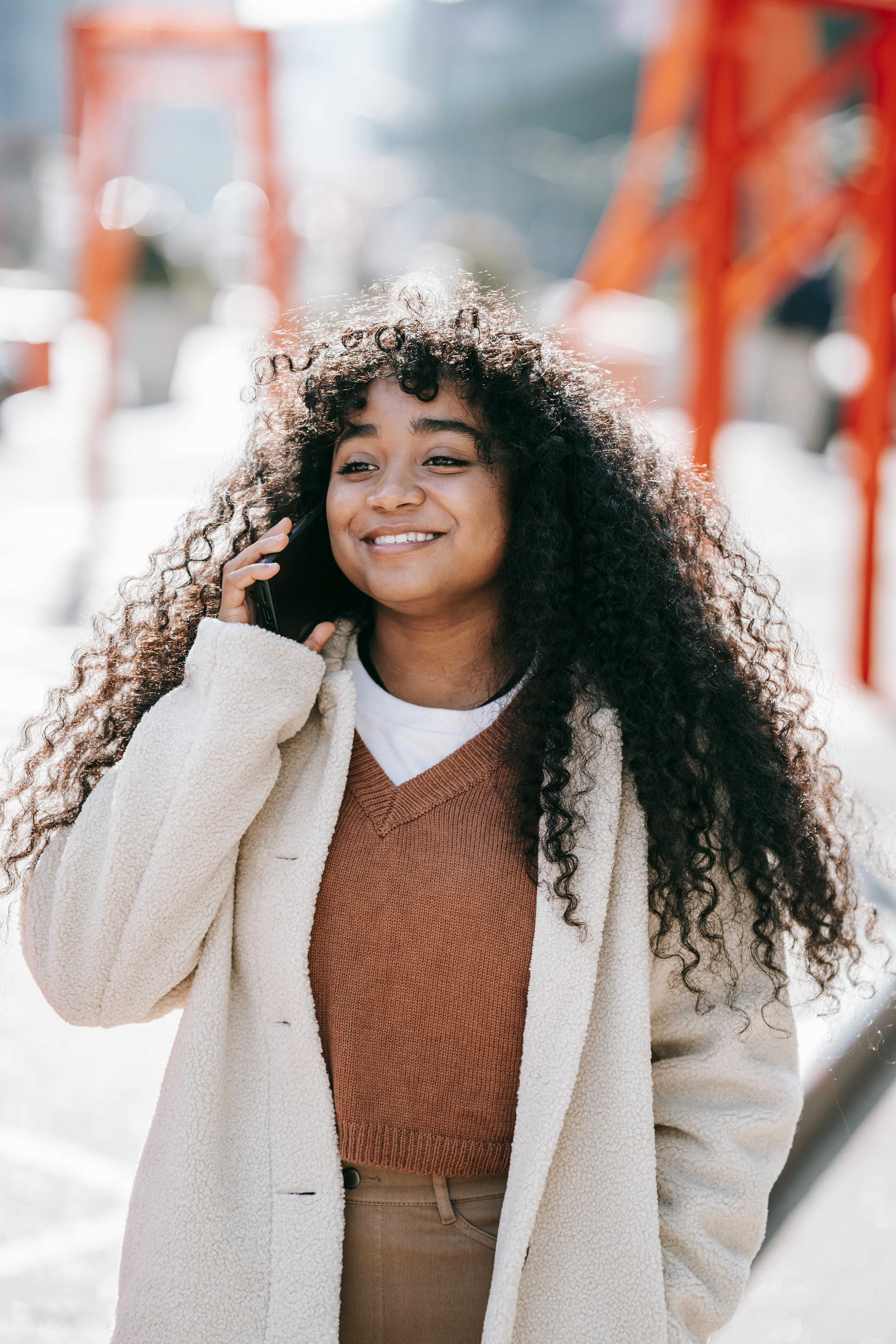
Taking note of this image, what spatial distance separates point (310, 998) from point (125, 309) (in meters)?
13.4

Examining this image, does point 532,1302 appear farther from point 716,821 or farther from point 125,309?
point 125,309

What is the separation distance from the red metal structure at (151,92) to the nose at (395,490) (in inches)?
237

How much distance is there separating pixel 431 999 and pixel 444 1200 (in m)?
0.29

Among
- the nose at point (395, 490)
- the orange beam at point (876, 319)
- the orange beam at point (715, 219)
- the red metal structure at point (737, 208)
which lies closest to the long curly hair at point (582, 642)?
the nose at point (395, 490)

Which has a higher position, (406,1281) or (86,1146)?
(406,1281)

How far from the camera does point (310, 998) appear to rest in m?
1.82

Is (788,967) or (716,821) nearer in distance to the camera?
(716,821)

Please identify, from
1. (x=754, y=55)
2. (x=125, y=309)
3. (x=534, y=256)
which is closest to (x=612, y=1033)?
(x=754, y=55)

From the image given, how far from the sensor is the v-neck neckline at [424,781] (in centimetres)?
187

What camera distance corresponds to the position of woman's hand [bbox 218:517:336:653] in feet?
6.49

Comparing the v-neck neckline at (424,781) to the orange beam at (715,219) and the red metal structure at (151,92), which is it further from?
the red metal structure at (151,92)

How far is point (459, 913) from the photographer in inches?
71.2

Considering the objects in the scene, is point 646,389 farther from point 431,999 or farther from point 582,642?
point 431,999

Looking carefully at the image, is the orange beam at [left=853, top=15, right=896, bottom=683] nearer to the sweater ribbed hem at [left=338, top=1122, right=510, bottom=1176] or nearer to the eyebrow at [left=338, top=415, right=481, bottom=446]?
the eyebrow at [left=338, top=415, right=481, bottom=446]
